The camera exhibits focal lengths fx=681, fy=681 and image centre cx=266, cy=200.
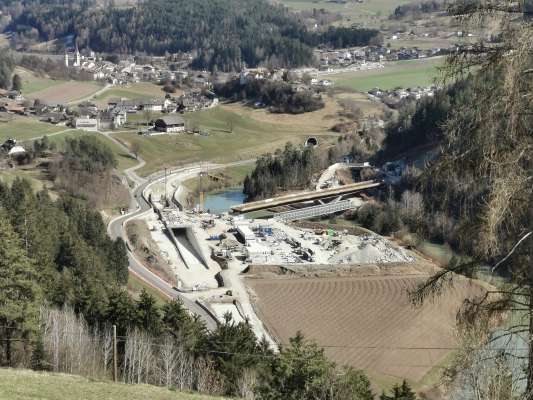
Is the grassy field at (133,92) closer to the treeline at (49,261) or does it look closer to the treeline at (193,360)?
the treeline at (49,261)

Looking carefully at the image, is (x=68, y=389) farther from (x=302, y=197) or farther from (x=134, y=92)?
(x=134, y=92)

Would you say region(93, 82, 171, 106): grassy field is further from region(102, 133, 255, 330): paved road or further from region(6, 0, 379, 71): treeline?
region(6, 0, 379, 71): treeline

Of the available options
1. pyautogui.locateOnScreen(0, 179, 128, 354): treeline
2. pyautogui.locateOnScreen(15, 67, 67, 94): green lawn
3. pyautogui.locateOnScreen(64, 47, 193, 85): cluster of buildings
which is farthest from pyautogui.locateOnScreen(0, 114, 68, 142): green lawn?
pyautogui.locateOnScreen(64, 47, 193, 85): cluster of buildings

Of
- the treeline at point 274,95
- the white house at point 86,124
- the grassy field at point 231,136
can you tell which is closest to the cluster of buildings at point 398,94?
the grassy field at point 231,136

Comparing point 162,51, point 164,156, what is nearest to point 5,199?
point 164,156

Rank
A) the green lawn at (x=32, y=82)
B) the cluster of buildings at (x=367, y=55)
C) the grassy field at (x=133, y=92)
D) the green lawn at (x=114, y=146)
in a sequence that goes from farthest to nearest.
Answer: the cluster of buildings at (x=367, y=55), the grassy field at (x=133, y=92), the green lawn at (x=32, y=82), the green lawn at (x=114, y=146)

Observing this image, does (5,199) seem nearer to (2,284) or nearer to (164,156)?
(2,284)
